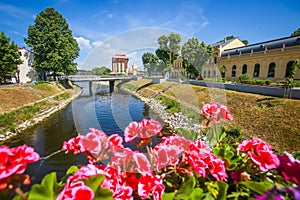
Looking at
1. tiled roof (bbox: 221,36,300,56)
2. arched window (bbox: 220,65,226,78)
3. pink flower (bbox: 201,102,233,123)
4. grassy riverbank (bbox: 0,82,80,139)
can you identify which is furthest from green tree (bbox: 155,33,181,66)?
pink flower (bbox: 201,102,233,123)

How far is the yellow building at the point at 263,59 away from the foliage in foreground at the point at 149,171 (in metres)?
28.8

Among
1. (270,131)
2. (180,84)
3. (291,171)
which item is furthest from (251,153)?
(180,84)

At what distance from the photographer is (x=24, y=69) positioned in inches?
1141

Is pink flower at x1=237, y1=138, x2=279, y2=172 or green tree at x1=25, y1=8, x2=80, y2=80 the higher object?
green tree at x1=25, y1=8, x2=80, y2=80

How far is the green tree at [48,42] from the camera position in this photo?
2483 centimetres

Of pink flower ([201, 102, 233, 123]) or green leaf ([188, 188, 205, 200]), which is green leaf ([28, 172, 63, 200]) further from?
pink flower ([201, 102, 233, 123])

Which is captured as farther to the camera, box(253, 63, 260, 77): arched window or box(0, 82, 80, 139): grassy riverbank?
box(253, 63, 260, 77): arched window

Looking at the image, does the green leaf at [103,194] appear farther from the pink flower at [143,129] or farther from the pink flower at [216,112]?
the pink flower at [216,112]

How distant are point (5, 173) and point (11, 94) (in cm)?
2271

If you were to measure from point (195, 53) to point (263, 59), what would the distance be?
11345 mm

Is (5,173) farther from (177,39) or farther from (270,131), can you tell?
(177,39)

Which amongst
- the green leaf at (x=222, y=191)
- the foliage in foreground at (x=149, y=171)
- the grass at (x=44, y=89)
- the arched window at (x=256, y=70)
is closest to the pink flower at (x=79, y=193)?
the foliage in foreground at (x=149, y=171)

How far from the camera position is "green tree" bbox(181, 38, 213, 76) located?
99.0 feet

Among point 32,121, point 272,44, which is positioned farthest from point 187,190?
point 272,44
